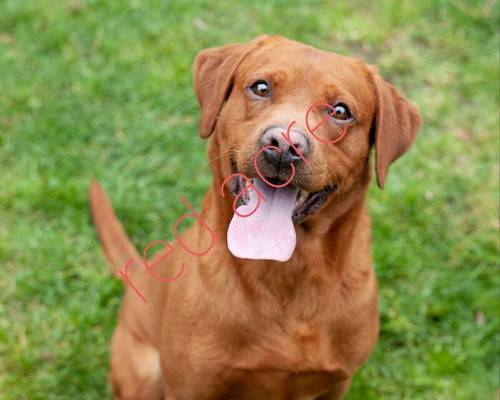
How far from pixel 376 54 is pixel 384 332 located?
2.49 m

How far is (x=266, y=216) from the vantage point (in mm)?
3471

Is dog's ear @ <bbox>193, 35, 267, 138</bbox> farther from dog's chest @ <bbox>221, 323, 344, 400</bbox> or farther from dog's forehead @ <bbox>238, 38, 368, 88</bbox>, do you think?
dog's chest @ <bbox>221, 323, 344, 400</bbox>

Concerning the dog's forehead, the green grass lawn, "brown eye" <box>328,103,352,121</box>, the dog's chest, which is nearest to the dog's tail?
the green grass lawn

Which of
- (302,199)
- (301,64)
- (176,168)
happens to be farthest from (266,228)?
(176,168)

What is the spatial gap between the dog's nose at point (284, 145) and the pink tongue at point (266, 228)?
0.79 feet

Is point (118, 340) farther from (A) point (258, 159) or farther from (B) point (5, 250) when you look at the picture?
(A) point (258, 159)

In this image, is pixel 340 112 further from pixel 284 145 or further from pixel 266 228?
pixel 266 228

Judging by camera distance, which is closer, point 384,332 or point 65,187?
point 384,332

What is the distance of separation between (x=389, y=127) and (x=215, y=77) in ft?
2.76

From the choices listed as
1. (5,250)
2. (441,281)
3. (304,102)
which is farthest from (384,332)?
(5,250)

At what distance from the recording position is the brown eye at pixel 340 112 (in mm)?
3607

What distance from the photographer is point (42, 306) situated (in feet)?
16.6

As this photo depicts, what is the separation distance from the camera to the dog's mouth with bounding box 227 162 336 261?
3.42 m

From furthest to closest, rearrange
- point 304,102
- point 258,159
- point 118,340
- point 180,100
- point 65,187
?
1. point 180,100
2. point 65,187
3. point 118,340
4. point 304,102
5. point 258,159
